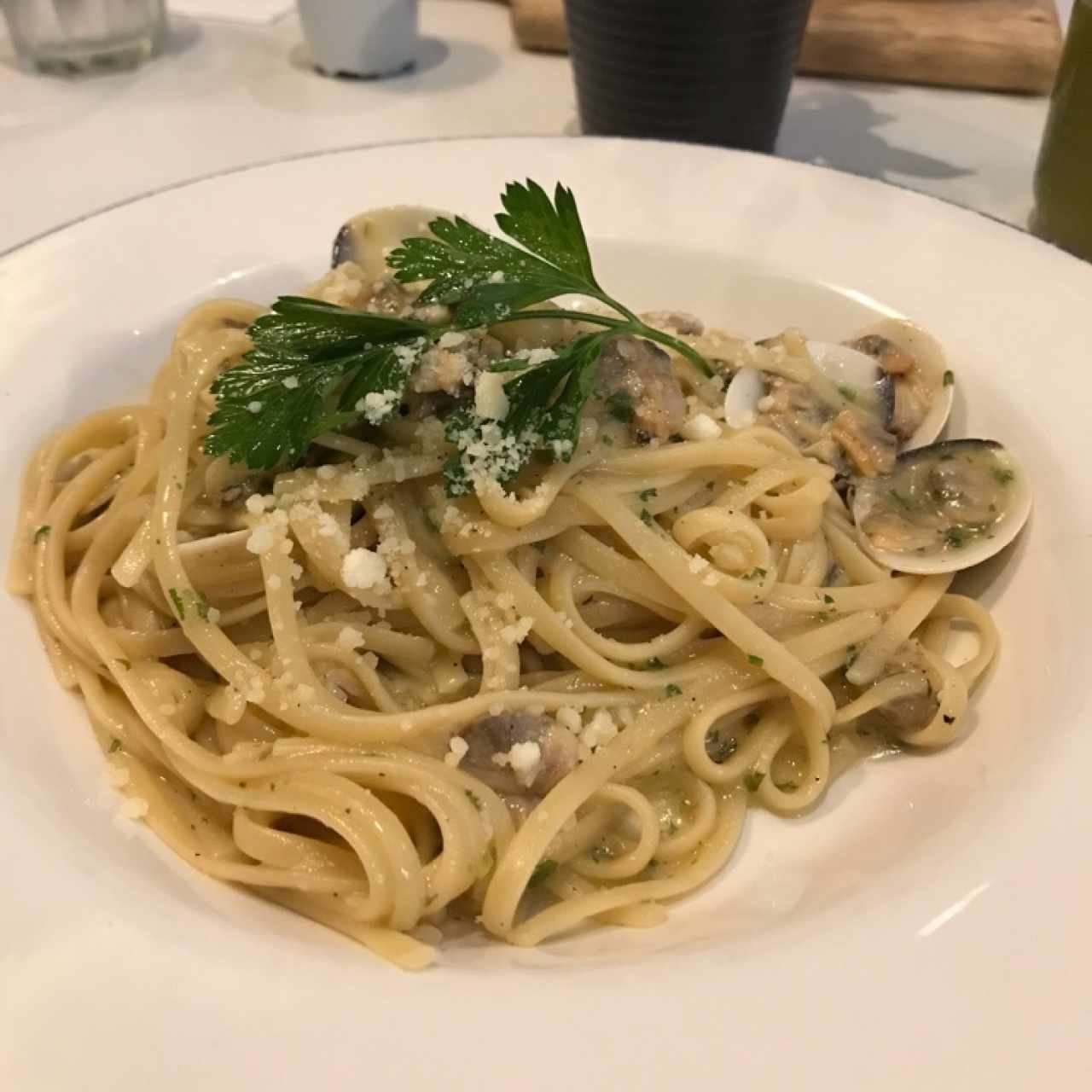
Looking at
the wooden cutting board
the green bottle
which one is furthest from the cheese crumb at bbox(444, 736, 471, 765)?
the wooden cutting board

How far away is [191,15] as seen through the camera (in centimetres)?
529

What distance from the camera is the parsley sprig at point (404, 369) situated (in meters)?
2.19

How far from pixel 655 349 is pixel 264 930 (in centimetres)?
151

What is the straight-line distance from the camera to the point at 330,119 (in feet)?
14.7

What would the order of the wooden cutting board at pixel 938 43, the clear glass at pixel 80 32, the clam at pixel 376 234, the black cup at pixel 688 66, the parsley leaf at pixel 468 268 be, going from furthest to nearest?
the clear glass at pixel 80 32, the wooden cutting board at pixel 938 43, the black cup at pixel 688 66, the clam at pixel 376 234, the parsley leaf at pixel 468 268

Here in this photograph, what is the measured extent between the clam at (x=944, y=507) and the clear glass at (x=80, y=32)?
388 cm

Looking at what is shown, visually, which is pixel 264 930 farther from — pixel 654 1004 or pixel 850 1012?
pixel 850 1012

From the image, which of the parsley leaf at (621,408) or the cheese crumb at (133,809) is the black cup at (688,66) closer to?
the parsley leaf at (621,408)

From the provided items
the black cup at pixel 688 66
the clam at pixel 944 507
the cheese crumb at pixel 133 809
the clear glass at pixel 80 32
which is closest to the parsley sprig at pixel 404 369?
the cheese crumb at pixel 133 809

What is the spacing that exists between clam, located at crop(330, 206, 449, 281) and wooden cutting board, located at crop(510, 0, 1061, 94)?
2438 mm

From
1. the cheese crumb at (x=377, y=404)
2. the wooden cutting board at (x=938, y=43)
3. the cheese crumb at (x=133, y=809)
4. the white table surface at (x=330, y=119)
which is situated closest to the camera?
the cheese crumb at (x=133, y=809)

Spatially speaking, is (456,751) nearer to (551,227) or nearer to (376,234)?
(551,227)

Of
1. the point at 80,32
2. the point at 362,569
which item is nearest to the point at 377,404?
the point at 362,569

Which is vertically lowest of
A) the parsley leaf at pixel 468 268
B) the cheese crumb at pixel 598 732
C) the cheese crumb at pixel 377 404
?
the cheese crumb at pixel 598 732
